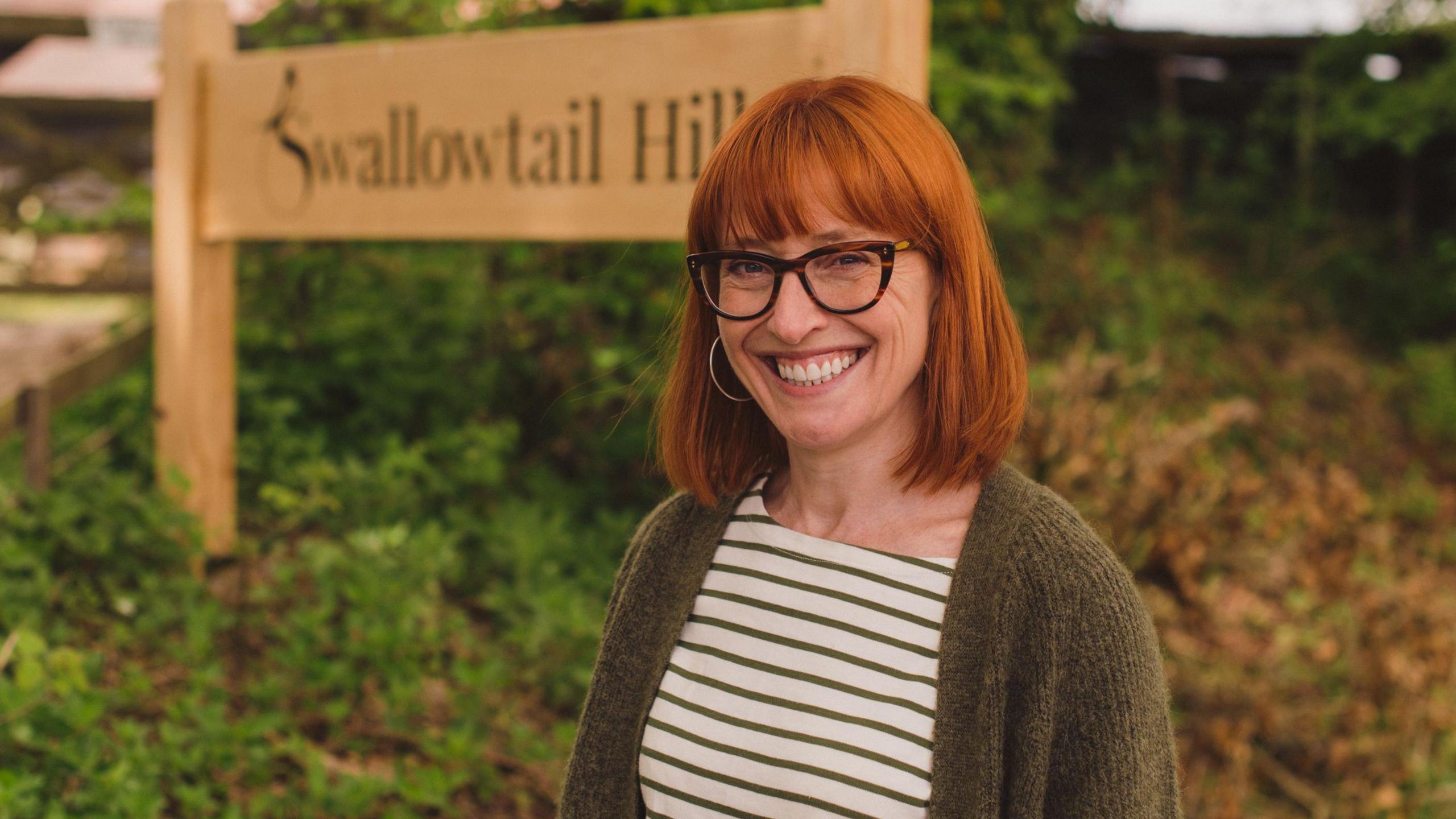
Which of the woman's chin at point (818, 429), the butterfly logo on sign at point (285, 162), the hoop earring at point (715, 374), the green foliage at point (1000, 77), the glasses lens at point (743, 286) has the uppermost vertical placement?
the green foliage at point (1000, 77)

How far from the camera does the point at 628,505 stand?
469 cm

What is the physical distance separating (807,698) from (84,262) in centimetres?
743

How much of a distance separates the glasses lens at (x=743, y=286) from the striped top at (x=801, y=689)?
30cm

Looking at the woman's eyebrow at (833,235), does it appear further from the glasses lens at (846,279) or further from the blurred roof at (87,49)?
the blurred roof at (87,49)

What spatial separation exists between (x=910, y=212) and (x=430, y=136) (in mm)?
2343

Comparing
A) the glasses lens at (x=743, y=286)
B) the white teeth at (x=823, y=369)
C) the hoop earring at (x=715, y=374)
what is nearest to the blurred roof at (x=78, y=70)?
the hoop earring at (x=715, y=374)

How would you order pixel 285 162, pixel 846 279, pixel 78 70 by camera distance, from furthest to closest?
1. pixel 78 70
2. pixel 285 162
3. pixel 846 279

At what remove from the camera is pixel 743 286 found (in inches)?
55.9

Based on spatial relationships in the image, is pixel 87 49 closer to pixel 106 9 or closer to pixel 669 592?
pixel 106 9

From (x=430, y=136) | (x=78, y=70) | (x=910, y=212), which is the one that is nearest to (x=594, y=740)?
(x=910, y=212)

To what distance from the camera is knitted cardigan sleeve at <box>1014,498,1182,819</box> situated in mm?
1223

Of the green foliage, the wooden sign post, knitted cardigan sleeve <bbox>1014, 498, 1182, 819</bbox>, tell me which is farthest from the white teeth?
the green foliage

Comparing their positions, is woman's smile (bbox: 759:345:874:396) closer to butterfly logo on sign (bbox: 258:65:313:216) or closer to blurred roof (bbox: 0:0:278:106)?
butterfly logo on sign (bbox: 258:65:313:216)

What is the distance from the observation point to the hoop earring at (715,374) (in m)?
1.60
